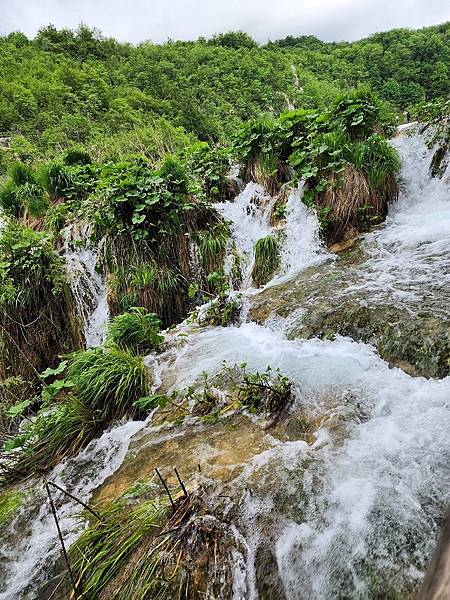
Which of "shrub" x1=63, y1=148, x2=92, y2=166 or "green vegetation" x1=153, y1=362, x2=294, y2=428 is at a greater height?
"shrub" x1=63, y1=148, x2=92, y2=166

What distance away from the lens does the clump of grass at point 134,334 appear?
13.5ft

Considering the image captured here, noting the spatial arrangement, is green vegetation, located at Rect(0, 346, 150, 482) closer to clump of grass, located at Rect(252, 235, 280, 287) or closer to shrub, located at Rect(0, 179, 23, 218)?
clump of grass, located at Rect(252, 235, 280, 287)

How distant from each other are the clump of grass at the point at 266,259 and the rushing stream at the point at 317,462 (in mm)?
1271

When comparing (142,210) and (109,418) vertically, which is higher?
(142,210)

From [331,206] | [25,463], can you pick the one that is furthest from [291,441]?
[331,206]

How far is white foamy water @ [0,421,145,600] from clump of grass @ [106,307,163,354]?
121 cm

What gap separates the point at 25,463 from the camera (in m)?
2.91

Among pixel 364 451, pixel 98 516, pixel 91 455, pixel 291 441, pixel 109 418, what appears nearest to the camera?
pixel 98 516

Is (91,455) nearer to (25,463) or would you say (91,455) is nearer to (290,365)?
(25,463)

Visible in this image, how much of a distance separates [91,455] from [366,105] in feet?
21.4

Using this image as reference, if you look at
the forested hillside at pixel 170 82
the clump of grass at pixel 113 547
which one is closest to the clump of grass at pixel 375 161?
the clump of grass at pixel 113 547

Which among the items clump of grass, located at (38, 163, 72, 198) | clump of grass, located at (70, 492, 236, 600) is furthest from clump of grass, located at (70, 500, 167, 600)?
clump of grass, located at (38, 163, 72, 198)

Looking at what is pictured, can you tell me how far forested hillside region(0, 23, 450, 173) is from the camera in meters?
13.6

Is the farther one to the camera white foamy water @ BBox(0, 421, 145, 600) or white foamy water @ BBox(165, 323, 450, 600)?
white foamy water @ BBox(0, 421, 145, 600)
